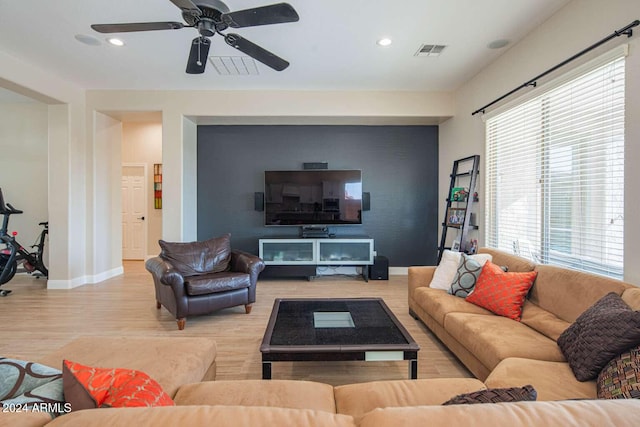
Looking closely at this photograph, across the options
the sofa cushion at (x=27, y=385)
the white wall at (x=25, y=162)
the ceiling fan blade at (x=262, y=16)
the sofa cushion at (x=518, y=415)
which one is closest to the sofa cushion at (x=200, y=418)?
the sofa cushion at (x=518, y=415)

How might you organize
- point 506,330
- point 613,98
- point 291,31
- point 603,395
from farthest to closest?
point 291,31, point 613,98, point 506,330, point 603,395

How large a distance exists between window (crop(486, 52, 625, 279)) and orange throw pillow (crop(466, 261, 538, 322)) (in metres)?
0.51

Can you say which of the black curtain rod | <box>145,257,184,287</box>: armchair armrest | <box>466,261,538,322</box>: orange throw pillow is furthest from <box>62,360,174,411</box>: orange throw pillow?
the black curtain rod

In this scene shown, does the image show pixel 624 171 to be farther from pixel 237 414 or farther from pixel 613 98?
pixel 237 414

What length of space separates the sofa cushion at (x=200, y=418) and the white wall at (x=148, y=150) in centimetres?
674

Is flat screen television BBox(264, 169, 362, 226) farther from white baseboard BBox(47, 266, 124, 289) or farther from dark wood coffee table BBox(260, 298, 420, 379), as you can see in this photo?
white baseboard BBox(47, 266, 124, 289)

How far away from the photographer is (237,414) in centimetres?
66

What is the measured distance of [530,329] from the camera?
2.06 metres

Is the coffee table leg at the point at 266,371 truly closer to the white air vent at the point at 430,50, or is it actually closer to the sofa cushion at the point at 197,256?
the sofa cushion at the point at 197,256

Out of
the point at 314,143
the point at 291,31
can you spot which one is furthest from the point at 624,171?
the point at 314,143

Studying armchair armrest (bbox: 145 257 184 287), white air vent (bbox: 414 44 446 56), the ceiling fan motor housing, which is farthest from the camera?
white air vent (bbox: 414 44 446 56)

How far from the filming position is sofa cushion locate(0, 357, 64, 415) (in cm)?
81

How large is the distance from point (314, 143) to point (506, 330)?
13.2ft

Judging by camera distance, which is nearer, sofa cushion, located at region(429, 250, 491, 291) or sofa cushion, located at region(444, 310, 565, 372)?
sofa cushion, located at region(444, 310, 565, 372)
